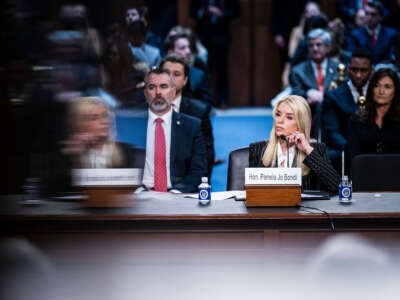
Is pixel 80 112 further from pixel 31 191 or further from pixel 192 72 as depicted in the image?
pixel 192 72

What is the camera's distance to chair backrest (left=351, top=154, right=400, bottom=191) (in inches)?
119

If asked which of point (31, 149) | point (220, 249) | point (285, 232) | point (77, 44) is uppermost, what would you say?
point (77, 44)

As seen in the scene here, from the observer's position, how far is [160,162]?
303 centimetres

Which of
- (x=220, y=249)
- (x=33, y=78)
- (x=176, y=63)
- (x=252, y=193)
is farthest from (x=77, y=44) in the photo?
(x=176, y=63)

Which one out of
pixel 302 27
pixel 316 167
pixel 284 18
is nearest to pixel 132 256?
pixel 316 167

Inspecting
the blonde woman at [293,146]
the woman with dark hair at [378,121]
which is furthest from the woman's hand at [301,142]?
the woman with dark hair at [378,121]

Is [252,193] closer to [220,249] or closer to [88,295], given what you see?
[220,249]

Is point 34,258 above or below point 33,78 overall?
below

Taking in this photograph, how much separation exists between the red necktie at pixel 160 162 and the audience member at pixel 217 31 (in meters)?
4.73

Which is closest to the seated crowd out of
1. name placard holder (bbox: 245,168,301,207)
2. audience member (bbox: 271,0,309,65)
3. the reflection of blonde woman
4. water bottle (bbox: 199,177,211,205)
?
the reflection of blonde woman

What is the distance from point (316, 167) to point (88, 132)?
7.38 feet

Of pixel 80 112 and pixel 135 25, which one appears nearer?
pixel 80 112

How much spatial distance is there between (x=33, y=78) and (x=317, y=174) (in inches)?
91.9

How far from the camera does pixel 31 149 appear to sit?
65cm
